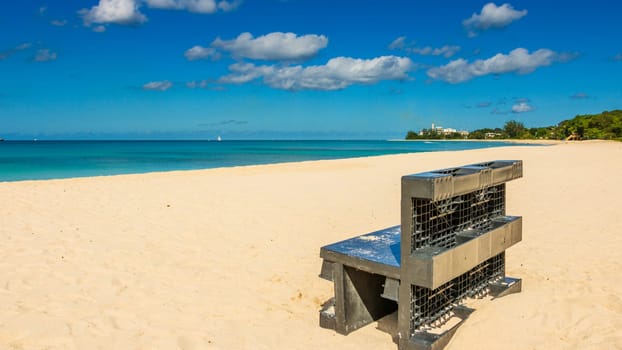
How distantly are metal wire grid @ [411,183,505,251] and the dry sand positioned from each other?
30.8 inches

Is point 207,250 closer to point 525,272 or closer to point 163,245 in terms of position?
point 163,245

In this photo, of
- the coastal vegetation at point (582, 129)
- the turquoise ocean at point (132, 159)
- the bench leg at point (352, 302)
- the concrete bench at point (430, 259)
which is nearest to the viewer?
the concrete bench at point (430, 259)

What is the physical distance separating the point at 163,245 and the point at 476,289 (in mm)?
4619

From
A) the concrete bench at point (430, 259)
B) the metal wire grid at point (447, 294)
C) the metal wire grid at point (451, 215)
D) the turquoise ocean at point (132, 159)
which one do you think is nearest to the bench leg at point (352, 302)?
the concrete bench at point (430, 259)

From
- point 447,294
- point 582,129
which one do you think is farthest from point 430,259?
point 582,129

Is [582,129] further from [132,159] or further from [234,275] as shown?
[234,275]

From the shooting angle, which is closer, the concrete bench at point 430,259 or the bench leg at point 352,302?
the concrete bench at point 430,259

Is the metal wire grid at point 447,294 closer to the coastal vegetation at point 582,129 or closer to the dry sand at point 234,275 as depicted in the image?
the dry sand at point 234,275

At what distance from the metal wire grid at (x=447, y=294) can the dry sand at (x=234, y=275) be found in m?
0.22

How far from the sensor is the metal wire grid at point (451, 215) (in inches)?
137

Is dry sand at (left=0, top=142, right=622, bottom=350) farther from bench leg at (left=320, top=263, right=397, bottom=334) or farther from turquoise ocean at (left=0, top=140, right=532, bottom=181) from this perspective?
turquoise ocean at (left=0, top=140, right=532, bottom=181)

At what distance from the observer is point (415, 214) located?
3.41m

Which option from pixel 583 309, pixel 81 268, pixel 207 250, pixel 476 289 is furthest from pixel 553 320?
pixel 81 268

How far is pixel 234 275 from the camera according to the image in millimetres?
5637
